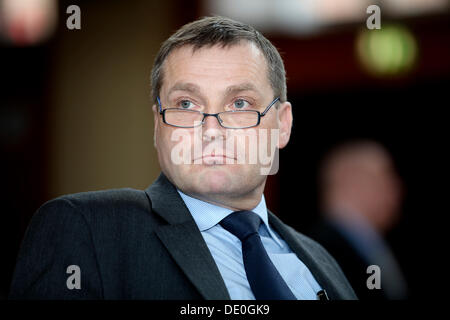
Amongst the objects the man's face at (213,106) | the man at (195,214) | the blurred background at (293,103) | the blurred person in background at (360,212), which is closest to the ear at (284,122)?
the man at (195,214)

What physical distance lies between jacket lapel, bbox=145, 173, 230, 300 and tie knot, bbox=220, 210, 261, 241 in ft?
0.40

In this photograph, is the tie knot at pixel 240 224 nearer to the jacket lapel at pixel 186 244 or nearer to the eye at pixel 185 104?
the jacket lapel at pixel 186 244

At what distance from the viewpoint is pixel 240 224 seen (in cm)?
181

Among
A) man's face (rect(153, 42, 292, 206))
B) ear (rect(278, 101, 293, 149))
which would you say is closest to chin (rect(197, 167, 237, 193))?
man's face (rect(153, 42, 292, 206))

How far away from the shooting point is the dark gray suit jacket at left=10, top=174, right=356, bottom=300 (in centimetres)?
155

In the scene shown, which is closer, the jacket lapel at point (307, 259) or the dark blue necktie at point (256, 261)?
the dark blue necktie at point (256, 261)

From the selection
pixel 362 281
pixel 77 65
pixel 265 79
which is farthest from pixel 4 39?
pixel 265 79

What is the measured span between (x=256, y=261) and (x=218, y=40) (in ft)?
2.10

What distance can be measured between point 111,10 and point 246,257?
490 centimetres

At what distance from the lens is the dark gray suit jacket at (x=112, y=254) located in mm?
1549

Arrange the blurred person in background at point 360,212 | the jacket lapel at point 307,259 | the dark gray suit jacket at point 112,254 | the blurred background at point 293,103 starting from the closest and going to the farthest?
1. the dark gray suit jacket at point 112,254
2. the jacket lapel at point 307,259
3. the blurred person in background at point 360,212
4. the blurred background at point 293,103

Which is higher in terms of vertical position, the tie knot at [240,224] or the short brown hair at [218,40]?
the short brown hair at [218,40]

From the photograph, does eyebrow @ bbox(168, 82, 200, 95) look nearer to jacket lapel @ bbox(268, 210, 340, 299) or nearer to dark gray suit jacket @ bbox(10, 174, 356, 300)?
dark gray suit jacket @ bbox(10, 174, 356, 300)

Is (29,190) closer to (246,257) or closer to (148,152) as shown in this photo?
(148,152)
